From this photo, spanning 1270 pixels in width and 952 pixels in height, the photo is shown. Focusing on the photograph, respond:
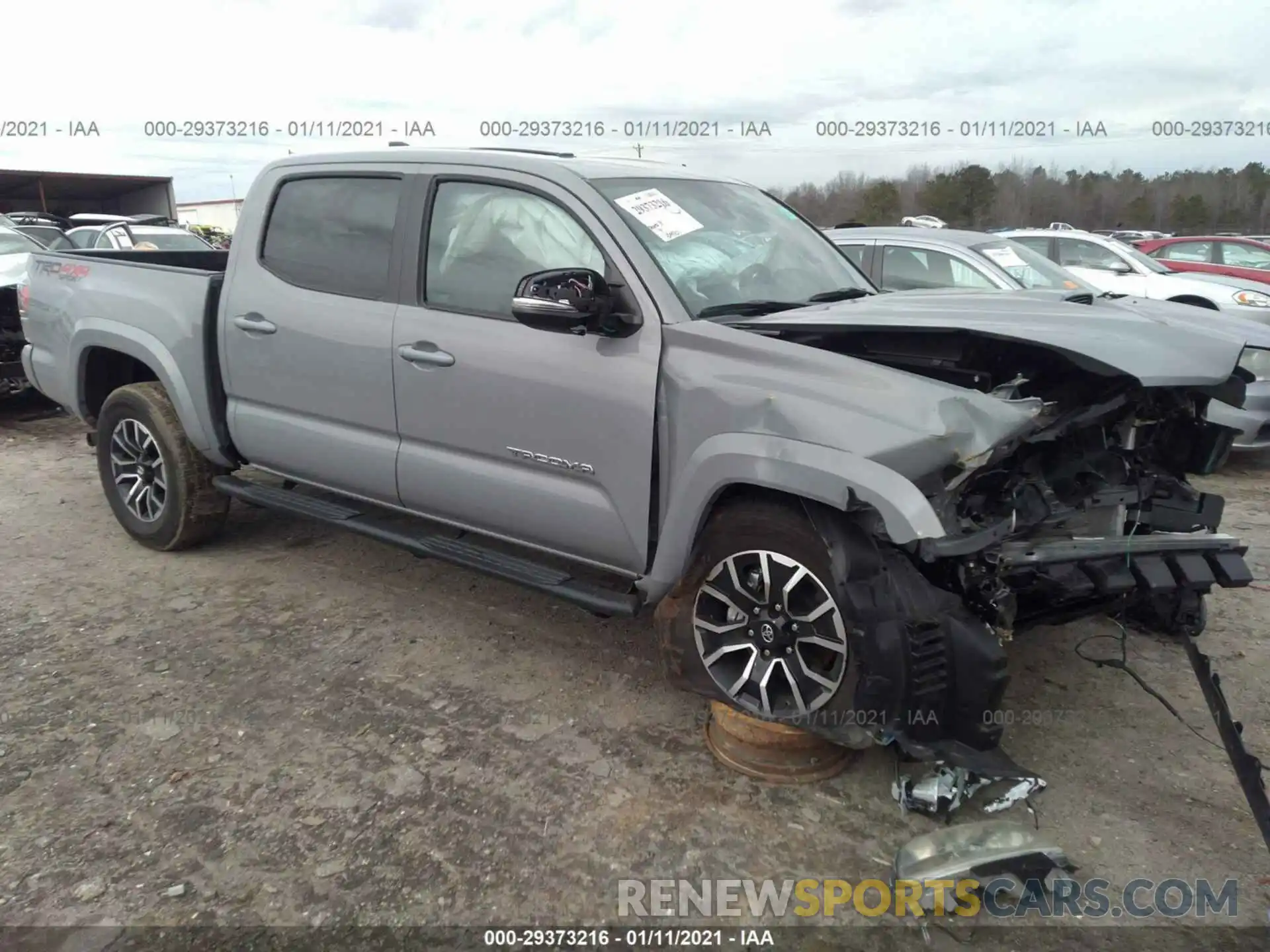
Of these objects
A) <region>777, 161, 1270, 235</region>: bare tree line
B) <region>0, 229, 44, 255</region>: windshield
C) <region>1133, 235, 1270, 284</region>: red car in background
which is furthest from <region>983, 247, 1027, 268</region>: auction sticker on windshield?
<region>777, 161, 1270, 235</region>: bare tree line

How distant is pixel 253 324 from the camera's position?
13.5 feet

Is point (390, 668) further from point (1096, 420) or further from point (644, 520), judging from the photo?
point (1096, 420)

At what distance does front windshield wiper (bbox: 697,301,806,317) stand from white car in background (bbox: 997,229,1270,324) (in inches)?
252

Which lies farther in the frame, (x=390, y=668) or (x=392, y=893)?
(x=390, y=668)

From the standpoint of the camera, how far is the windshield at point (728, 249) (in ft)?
10.7

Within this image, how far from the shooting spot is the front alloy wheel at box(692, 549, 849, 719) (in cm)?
279

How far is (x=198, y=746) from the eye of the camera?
3.16m

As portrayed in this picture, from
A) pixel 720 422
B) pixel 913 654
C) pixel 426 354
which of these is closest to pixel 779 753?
pixel 913 654

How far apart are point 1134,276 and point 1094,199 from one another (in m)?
38.8

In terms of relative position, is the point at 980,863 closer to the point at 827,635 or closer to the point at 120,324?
the point at 827,635

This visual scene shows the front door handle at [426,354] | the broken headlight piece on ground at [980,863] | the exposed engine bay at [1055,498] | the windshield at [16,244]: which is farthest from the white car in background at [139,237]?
the broken headlight piece on ground at [980,863]

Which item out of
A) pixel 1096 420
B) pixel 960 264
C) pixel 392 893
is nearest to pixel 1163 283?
pixel 960 264

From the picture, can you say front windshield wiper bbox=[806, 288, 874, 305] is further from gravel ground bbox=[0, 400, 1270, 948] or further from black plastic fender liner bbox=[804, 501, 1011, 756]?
gravel ground bbox=[0, 400, 1270, 948]

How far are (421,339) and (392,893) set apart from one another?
1.95 metres
